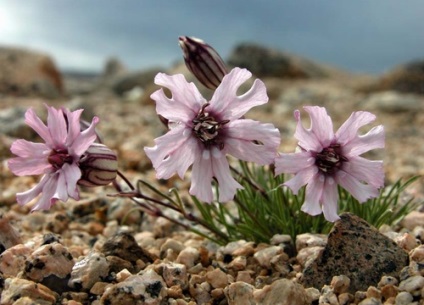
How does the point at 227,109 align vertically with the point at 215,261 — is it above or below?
above

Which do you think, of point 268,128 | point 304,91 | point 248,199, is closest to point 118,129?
point 248,199

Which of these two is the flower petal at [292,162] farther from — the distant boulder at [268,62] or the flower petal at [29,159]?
the distant boulder at [268,62]

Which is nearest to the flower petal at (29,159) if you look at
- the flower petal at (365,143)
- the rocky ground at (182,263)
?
the rocky ground at (182,263)

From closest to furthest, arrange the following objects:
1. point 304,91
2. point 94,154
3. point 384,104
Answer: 1. point 94,154
2. point 384,104
3. point 304,91

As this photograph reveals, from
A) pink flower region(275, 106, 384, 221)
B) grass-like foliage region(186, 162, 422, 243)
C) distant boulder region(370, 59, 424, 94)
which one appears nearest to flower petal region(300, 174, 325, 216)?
pink flower region(275, 106, 384, 221)

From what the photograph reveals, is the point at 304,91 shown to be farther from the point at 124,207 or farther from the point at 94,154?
the point at 94,154

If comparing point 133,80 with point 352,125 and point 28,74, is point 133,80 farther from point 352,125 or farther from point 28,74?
point 352,125
